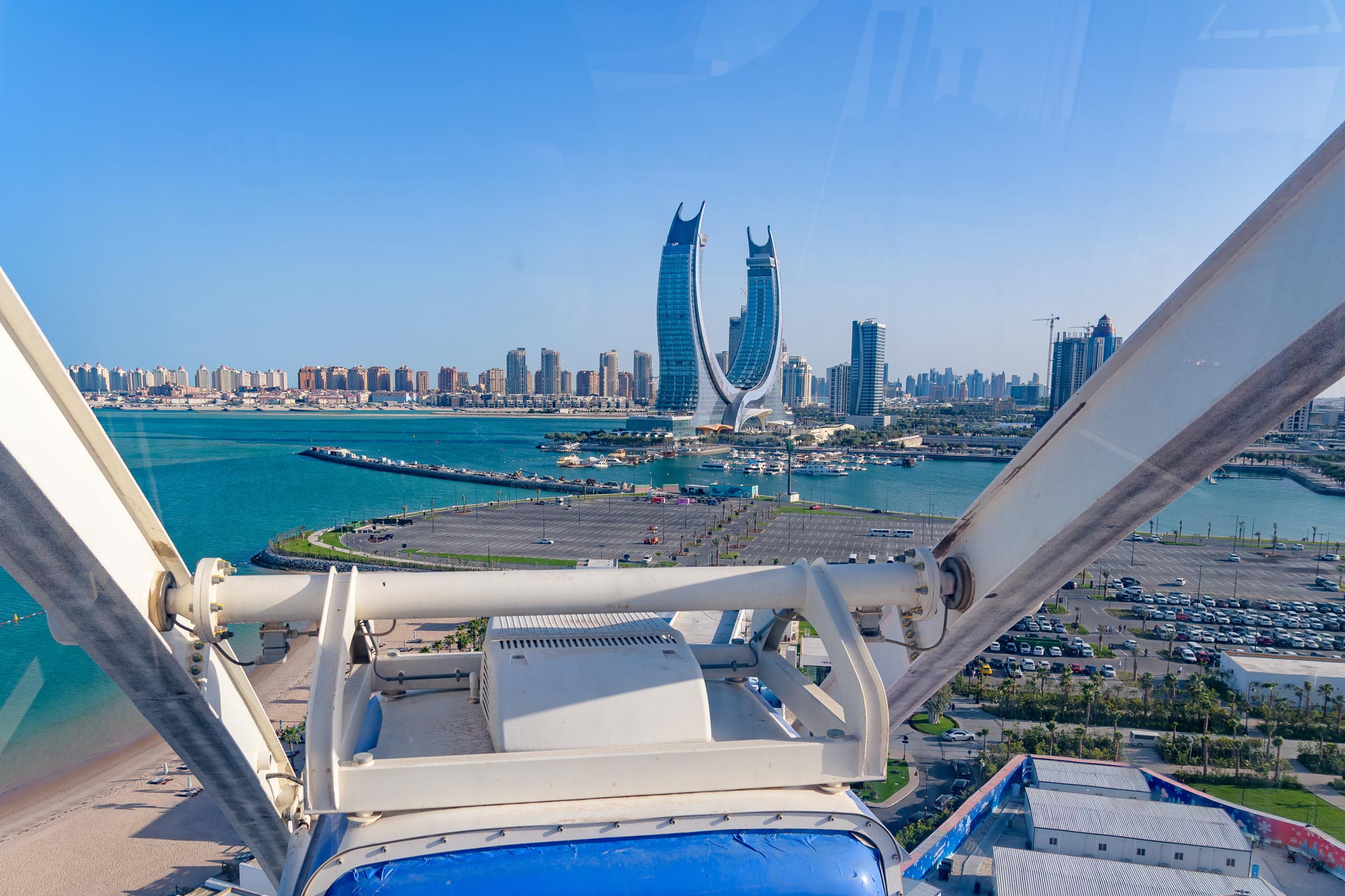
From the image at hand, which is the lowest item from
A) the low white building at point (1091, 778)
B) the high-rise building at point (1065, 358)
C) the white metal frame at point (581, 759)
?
the low white building at point (1091, 778)

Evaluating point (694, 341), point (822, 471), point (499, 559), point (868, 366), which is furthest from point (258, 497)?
point (868, 366)

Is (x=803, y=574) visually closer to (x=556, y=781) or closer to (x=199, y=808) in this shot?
(x=556, y=781)

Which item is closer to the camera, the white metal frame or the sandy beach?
the white metal frame

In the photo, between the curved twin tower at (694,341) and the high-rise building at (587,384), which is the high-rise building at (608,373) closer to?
the high-rise building at (587,384)

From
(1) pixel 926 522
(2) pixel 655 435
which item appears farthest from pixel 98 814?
(2) pixel 655 435

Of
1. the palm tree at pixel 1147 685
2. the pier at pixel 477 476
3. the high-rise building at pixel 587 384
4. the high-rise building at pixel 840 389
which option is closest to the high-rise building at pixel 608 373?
the high-rise building at pixel 587 384

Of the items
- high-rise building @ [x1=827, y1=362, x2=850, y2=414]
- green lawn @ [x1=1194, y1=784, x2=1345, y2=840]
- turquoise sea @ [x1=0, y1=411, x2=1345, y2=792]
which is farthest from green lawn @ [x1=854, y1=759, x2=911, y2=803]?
high-rise building @ [x1=827, y1=362, x2=850, y2=414]

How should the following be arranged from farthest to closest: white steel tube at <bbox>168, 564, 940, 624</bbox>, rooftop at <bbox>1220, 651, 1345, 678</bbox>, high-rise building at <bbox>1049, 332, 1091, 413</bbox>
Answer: rooftop at <bbox>1220, 651, 1345, 678</bbox> < high-rise building at <bbox>1049, 332, 1091, 413</bbox> < white steel tube at <bbox>168, 564, 940, 624</bbox>

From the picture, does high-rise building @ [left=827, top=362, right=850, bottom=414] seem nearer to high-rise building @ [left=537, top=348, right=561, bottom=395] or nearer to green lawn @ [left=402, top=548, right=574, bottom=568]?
high-rise building @ [left=537, top=348, right=561, bottom=395]
